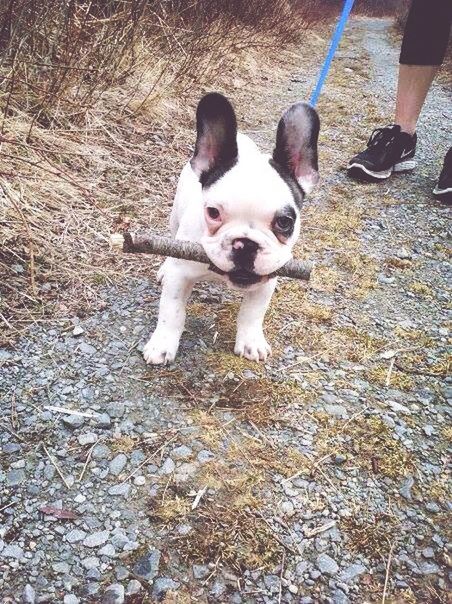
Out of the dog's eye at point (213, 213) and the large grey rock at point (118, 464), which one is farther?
the dog's eye at point (213, 213)

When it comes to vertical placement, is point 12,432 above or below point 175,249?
below

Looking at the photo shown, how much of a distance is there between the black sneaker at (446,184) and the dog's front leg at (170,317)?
2529 mm

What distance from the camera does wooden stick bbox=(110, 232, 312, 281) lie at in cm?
→ 199

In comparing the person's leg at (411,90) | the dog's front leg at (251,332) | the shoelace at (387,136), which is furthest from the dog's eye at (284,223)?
the person's leg at (411,90)

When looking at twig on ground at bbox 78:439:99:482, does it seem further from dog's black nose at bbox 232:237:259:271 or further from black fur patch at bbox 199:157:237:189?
black fur patch at bbox 199:157:237:189

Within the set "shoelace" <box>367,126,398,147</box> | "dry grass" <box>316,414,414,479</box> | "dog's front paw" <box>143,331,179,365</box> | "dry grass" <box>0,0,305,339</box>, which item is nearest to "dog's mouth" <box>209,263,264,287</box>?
"dog's front paw" <box>143,331,179,365</box>

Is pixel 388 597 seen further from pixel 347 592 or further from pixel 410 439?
pixel 410 439

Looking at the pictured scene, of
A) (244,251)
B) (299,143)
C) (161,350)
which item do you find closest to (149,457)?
(161,350)

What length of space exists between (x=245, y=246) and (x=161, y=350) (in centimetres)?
63

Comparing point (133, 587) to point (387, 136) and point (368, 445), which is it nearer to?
point (368, 445)

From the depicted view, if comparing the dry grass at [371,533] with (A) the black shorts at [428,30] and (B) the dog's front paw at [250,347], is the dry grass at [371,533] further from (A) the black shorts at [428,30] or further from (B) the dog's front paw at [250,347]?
(A) the black shorts at [428,30]

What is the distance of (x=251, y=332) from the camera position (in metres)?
2.36

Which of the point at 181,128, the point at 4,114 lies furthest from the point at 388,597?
the point at 181,128

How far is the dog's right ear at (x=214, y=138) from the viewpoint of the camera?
76.3 inches
